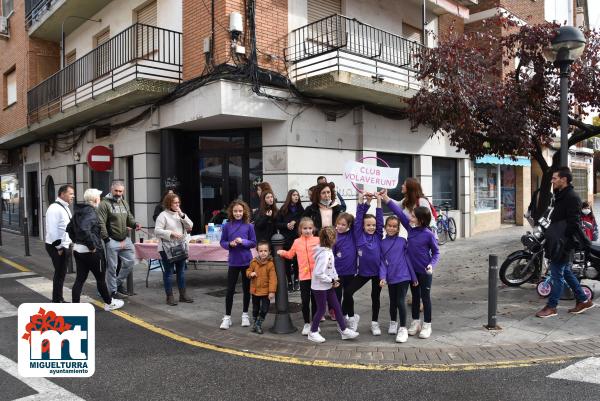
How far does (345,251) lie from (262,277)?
1012 millimetres

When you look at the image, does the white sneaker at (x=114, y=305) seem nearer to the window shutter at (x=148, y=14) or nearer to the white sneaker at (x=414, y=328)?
the white sneaker at (x=414, y=328)

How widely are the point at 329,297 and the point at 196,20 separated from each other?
23.2ft

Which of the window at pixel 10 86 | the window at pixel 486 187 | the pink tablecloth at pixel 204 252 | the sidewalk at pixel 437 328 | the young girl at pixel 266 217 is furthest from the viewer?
the window at pixel 10 86

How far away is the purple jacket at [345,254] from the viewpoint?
5219 millimetres

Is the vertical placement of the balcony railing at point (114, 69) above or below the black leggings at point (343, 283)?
above

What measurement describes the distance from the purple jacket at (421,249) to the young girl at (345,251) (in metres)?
0.58

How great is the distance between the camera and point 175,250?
6645 millimetres

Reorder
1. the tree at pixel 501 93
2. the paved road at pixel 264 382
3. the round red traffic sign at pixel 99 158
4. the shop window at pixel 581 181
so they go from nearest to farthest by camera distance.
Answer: the paved road at pixel 264 382 < the tree at pixel 501 93 < the round red traffic sign at pixel 99 158 < the shop window at pixel 581 181

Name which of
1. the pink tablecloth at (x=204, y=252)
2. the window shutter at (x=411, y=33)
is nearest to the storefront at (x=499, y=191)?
the window shutter at (x=411, y=33)

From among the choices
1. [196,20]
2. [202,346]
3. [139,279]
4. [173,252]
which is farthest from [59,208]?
[196,20]

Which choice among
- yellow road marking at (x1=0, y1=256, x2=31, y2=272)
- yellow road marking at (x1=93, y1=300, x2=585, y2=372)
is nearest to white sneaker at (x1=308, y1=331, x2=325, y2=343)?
yellow road marking at (x1=93, y1=300, x2=585, y2=372)

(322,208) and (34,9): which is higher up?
(34,9)

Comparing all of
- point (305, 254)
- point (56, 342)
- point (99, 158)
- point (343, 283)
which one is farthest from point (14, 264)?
point (343, 283)

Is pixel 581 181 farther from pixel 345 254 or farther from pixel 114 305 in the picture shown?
pixel 114 305
